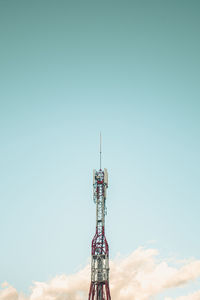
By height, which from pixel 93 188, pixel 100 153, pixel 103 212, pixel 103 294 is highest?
pixel 100 153

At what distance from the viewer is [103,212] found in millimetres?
94250

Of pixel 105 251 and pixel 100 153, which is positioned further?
pixel 100 153

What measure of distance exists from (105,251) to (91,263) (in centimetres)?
502

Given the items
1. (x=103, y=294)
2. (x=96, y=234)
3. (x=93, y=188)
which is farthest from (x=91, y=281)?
(x=93, y=188)

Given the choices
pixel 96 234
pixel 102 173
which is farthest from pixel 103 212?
pixel 102 173

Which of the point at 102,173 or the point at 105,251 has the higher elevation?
the point at 102,173

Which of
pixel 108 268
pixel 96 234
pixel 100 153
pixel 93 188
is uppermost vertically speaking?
pixel 100 153

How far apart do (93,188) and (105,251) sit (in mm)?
19307

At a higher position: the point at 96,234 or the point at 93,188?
the point at 93,188

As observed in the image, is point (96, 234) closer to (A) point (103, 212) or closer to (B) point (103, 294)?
(A) point (103, 212)

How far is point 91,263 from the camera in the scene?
88.4m

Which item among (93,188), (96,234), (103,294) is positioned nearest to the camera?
(103,294)

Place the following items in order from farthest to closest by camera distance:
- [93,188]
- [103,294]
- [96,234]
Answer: [93,188]
[96,234]
[103,294]

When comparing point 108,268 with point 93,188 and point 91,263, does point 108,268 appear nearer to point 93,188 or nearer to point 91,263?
point 91,263
